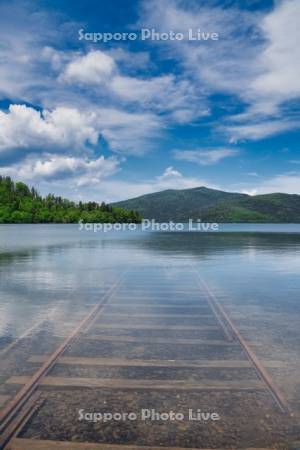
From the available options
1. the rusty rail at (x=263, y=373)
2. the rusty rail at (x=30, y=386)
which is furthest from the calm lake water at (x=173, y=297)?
the rusty rail at (x=30, y=386)

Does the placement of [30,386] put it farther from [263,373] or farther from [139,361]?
[263,373]

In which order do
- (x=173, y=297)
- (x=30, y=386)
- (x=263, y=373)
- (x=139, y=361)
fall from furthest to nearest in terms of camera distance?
(x=173, y=297), (x=139, y=361), (x=263, y=373), (x=30, y=386)

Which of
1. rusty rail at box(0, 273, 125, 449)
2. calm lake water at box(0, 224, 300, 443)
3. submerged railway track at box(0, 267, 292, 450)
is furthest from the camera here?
calm lake water at box(0, 224, 300, 443)

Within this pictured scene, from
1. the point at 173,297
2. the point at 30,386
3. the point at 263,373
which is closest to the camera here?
the point at 30,386

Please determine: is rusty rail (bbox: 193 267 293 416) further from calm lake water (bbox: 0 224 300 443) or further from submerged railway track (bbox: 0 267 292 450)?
calm lake water (bbox: 0 224 300 443)

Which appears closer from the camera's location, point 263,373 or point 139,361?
point 263,373

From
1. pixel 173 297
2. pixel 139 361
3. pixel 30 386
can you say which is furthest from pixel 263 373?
pixel 173 297

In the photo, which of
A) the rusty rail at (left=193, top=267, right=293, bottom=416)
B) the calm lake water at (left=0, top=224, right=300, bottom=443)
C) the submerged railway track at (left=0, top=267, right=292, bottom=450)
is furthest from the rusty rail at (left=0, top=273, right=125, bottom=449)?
the rusty rail at (left=193, top=267, right=293, bottom=416)

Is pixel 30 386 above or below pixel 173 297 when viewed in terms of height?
above

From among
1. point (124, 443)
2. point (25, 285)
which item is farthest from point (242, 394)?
point (25, 285)

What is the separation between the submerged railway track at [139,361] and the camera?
21.1ft

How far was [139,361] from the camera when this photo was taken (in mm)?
8812

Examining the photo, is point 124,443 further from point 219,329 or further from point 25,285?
point 25,285

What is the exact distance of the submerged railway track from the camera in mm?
6441
